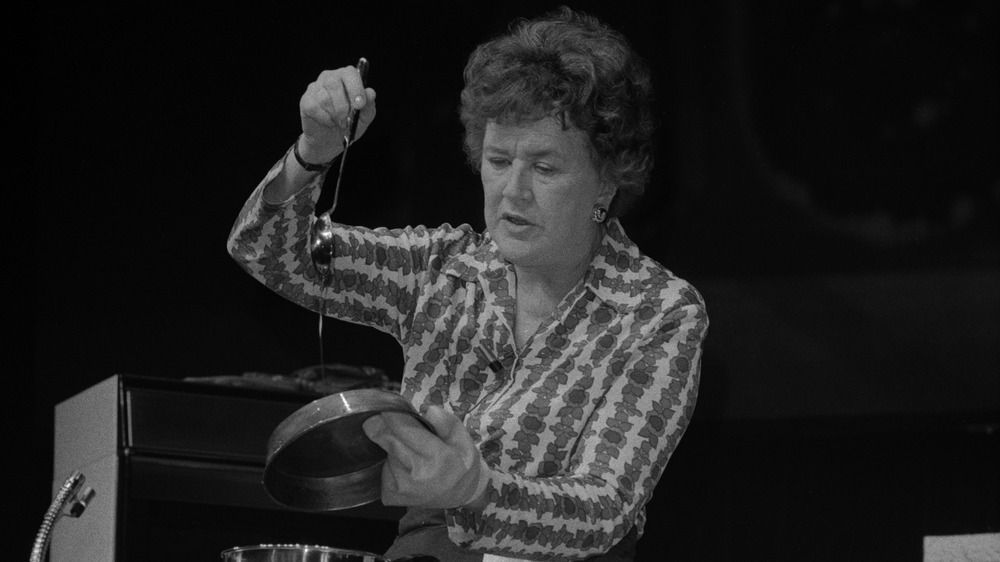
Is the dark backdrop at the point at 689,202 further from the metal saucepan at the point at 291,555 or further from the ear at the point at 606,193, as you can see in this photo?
the metal saucepan at the point at 291,555

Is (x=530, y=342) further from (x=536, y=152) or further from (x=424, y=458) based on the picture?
(x=424, y=458)

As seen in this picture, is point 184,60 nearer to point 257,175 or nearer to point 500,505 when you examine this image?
point 257,175

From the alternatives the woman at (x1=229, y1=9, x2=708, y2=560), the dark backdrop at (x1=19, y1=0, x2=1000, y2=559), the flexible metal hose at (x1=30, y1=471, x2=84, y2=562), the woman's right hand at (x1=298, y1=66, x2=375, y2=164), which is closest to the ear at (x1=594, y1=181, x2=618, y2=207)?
the woman at (x1=229, y1=9, x2=708, y2=560)

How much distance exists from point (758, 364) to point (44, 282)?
162 cm

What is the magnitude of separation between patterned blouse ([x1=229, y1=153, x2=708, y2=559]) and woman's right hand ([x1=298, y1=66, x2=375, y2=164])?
0.07 meters

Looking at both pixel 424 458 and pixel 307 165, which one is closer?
pixel 424 458

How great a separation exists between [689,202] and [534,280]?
5.01 feet

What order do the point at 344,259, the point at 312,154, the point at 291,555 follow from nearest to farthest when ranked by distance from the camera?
the point at 291,555, the point at 312,154, the point at 344,259

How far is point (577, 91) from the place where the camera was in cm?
171

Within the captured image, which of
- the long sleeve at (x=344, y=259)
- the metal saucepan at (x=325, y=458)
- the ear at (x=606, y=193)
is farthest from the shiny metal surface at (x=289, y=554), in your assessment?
the ear at (x=606, y=193)

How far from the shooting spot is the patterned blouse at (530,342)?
5.17 ft

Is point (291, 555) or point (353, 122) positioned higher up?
point (353, 122)

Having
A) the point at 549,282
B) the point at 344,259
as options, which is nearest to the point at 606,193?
the point at 549,282

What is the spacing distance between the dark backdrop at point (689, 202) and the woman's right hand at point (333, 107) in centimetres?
169
